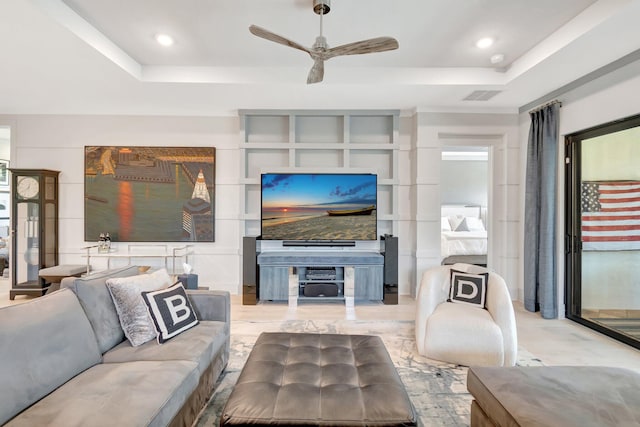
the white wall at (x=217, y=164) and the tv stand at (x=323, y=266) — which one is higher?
the white wall at (x=217, y=164)

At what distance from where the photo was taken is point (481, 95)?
3.86m

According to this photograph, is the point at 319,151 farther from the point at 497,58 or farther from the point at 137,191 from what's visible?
the point at 137,191

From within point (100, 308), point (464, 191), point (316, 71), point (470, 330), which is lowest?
point (470, 330)

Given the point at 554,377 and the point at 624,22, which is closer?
the point at 554,377

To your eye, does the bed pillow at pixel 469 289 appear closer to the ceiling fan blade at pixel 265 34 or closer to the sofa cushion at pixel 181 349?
the sofa cushion at pixel 181 349

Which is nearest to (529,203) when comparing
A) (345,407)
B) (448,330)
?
(448,330)

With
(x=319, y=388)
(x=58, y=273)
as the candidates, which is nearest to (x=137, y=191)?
(x=58, y=273)

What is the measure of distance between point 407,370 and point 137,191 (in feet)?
13.6

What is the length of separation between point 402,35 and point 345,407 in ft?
9.51

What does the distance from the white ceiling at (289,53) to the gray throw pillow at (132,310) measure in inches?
78.9

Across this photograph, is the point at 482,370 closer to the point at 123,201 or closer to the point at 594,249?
the point at 594,249

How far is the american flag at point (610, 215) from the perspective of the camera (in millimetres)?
3063

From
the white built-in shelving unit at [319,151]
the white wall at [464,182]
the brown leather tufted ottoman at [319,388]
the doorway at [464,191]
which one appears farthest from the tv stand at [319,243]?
the white wall at [464,182]

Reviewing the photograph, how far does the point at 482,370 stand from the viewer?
66.7 inches
